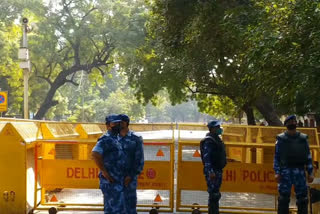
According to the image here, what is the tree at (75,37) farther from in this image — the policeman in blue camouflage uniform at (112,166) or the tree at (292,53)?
the policeman in blue camouflage uniform at (112,166)

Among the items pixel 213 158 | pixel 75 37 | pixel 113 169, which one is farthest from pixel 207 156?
pixel 75 37

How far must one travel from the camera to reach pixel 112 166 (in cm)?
568

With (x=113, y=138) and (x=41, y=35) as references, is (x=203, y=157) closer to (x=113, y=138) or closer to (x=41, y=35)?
(x=113, y=138)

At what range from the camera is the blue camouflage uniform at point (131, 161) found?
5785 millimetres

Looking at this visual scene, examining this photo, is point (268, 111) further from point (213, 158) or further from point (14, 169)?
point (14, 169)

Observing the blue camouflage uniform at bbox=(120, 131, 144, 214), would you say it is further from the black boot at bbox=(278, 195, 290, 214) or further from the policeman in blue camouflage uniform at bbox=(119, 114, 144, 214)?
the black boot at bbox=(278, 195, 290, 214)

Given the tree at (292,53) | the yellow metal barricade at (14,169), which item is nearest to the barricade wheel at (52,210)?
the yellow metal barricade at (14,169)

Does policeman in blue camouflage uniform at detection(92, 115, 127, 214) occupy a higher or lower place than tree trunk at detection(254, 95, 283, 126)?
lower

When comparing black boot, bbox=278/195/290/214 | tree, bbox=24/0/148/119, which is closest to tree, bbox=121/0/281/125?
black boot, bbox=278/195/290/214

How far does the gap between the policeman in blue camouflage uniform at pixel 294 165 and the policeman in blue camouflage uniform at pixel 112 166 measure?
2388 millimetres

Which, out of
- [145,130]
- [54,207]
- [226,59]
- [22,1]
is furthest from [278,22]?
[22,1]

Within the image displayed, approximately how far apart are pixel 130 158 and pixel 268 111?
13632 mm

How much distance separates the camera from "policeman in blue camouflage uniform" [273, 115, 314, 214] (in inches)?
266

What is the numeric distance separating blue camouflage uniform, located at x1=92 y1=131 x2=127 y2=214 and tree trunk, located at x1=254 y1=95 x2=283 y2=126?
13.4 meters
